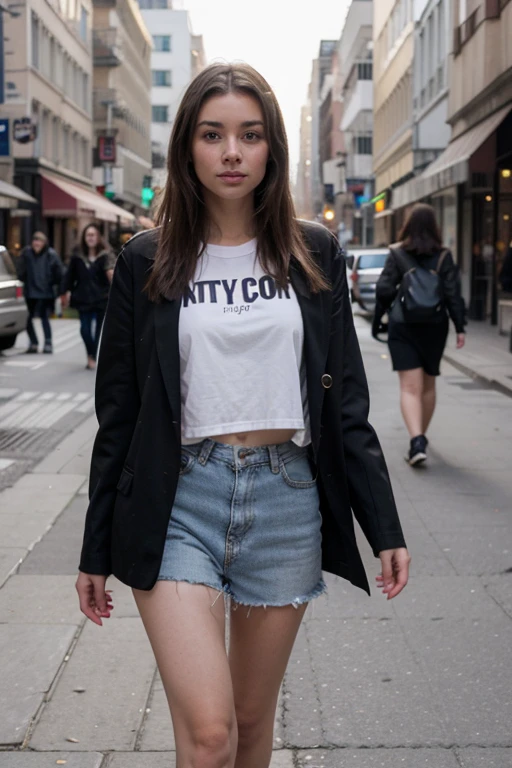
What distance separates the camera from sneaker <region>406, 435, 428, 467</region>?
8992 mm

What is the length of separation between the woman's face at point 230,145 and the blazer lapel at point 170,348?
0.96 feet

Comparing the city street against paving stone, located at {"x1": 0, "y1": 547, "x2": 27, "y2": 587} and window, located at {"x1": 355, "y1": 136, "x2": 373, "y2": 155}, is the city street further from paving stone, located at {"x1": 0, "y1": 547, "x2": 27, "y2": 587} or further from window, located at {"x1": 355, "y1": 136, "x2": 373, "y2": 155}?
window, located at {"x1": 355, "y1": 136, "x2": 373, "y2": 155}

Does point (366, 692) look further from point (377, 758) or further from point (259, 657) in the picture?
point (259, 657)

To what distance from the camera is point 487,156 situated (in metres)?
24.4

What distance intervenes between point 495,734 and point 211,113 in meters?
2.23

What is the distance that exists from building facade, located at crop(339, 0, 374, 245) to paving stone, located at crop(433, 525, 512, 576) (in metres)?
61.5

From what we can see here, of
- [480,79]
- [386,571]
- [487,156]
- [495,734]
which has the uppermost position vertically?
[480,79]

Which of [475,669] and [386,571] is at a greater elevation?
[386,571]

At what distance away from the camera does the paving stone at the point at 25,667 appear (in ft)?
13.2

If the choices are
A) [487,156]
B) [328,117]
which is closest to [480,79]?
[487,156]

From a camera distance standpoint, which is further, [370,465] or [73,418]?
[73,418]

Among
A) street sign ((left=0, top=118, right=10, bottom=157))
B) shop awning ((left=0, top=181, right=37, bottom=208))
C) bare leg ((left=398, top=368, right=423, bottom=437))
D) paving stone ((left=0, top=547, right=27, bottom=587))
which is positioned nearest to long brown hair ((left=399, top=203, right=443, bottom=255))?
bare leg ((left=398, top=368, right=423, bottom=437))

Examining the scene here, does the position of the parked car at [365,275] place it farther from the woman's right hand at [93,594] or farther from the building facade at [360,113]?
the building facade at [360,113]

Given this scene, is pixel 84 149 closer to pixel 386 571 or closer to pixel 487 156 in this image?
pixel 487 156
